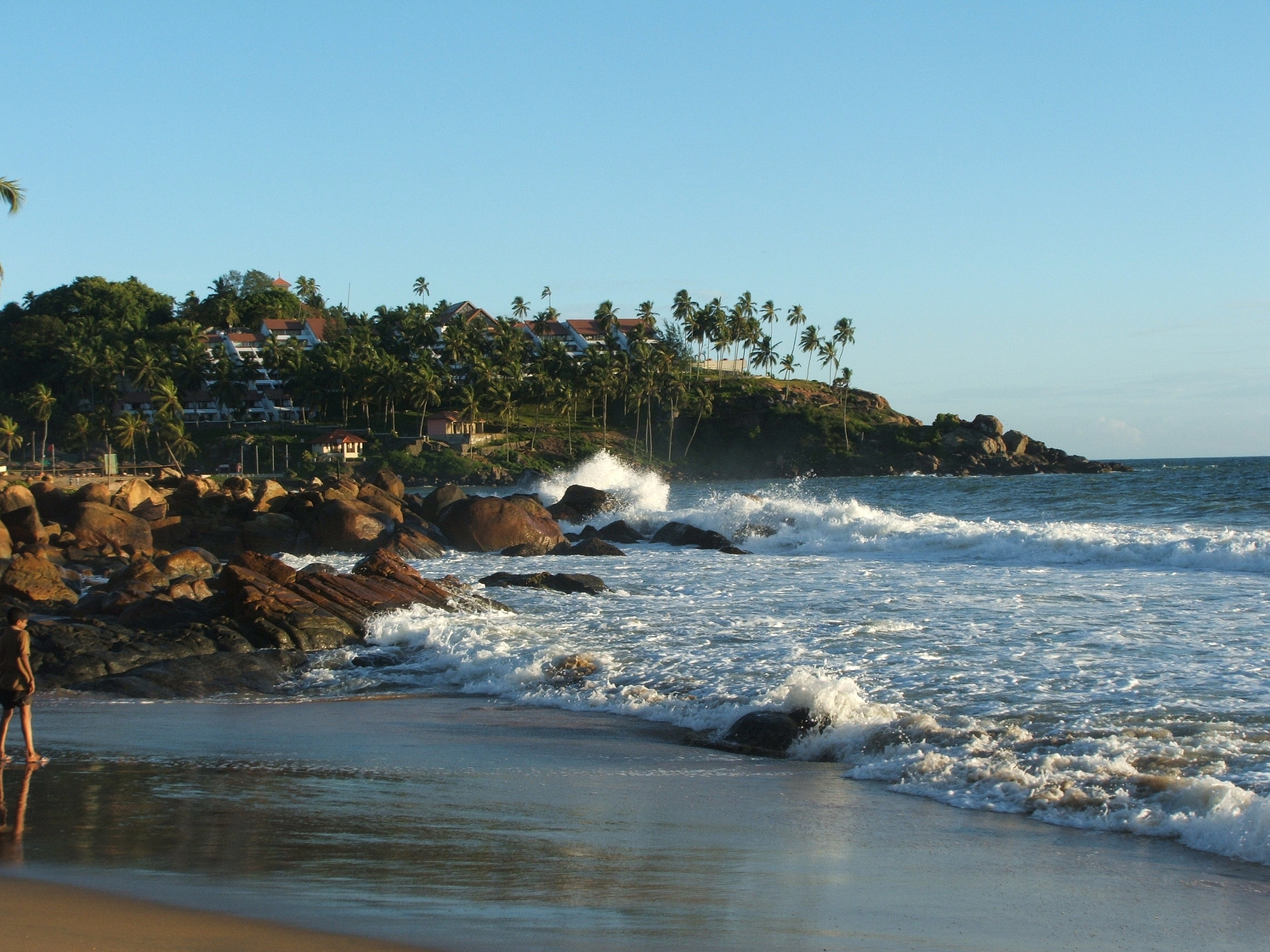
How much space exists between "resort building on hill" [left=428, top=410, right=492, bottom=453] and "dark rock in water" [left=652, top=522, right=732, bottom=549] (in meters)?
63.6

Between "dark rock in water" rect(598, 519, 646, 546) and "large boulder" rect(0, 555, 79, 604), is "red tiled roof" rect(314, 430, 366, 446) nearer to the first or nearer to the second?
"dark rock in water" rect(598, 519, 646, 546)

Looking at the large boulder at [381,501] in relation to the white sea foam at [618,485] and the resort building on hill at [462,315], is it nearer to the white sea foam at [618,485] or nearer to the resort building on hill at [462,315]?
the white sea foam at [618,485]

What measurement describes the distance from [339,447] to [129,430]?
15.5m

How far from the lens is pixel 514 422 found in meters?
102

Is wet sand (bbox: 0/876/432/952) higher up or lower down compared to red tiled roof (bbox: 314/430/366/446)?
lower down

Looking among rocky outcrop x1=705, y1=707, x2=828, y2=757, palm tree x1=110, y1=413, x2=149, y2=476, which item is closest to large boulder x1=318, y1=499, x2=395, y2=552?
rocky outcrop x1=705, y1=707, x2=828, y2=757

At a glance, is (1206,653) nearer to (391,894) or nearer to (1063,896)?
(1063,896)

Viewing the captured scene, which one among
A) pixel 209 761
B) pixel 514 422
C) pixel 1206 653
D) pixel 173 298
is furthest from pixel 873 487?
pixel 173 298

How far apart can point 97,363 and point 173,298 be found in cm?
2449

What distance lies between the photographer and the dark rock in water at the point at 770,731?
9.11 meters

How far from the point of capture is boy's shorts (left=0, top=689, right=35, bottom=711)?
857 cm

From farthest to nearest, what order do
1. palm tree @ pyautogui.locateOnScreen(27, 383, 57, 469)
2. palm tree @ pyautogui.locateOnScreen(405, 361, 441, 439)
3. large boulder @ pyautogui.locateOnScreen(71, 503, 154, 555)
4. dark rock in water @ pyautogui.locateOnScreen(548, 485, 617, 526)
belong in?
palm tree @ pyautogui.locateOnScreen(405, 361, 441, 439) → palm tree @ pyautogui.locateOnScreen(27, 383, 57, 469) → dark rock in water @ pyautogui.locateOnScreen(548, 485, 617, 526) → large boulder @ pyautogui.locateOnScreen(71, 503, 154, 555)

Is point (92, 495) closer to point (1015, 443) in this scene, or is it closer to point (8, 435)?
point (8, 435)

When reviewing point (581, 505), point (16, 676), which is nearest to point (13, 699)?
point (16, 676)
